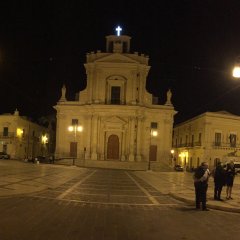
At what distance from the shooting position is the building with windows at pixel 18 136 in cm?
7231

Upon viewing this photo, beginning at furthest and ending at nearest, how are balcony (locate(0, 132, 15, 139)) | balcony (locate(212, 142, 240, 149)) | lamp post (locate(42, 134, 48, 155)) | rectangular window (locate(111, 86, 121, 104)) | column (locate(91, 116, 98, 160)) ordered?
1. lamp post (locate(42, 134, 48, 155))
2. balcony (locate(0, 132, 15, 139))
3. balcony (locate(212, 142, 240, 149))
4. rectangular window (locate(111, 86, 121, 104))
5. column (locate(91, 116, 98, 160))

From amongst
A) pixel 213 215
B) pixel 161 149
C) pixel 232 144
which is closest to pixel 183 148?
pixel 232 144

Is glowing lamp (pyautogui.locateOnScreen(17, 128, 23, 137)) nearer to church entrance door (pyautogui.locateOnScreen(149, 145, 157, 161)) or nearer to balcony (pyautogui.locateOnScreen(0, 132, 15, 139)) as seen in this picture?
balcony (pyautogui.locateOnScreen(0, 132, 15, 139))

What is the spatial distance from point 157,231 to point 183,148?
70.0m

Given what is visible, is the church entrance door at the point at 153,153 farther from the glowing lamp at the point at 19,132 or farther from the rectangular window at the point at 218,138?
the glowing lamp at the point at 19,132

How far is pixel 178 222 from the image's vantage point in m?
10.9

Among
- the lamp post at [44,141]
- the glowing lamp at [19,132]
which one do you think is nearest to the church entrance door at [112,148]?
the glowing lamp at [19,132]

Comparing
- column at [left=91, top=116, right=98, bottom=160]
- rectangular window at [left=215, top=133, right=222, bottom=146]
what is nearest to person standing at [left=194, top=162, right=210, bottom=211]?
column at [left=91, top=116, right=98, bottom=160]

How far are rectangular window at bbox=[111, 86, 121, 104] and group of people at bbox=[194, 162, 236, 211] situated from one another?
1764 inches

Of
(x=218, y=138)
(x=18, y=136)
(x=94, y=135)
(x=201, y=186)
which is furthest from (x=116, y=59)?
(x=201, y=186)

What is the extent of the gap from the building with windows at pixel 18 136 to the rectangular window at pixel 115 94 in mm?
19326

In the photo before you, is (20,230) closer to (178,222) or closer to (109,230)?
(109,230)

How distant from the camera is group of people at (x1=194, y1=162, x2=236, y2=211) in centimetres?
1400

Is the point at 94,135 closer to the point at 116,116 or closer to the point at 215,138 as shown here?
the point at 116,116
